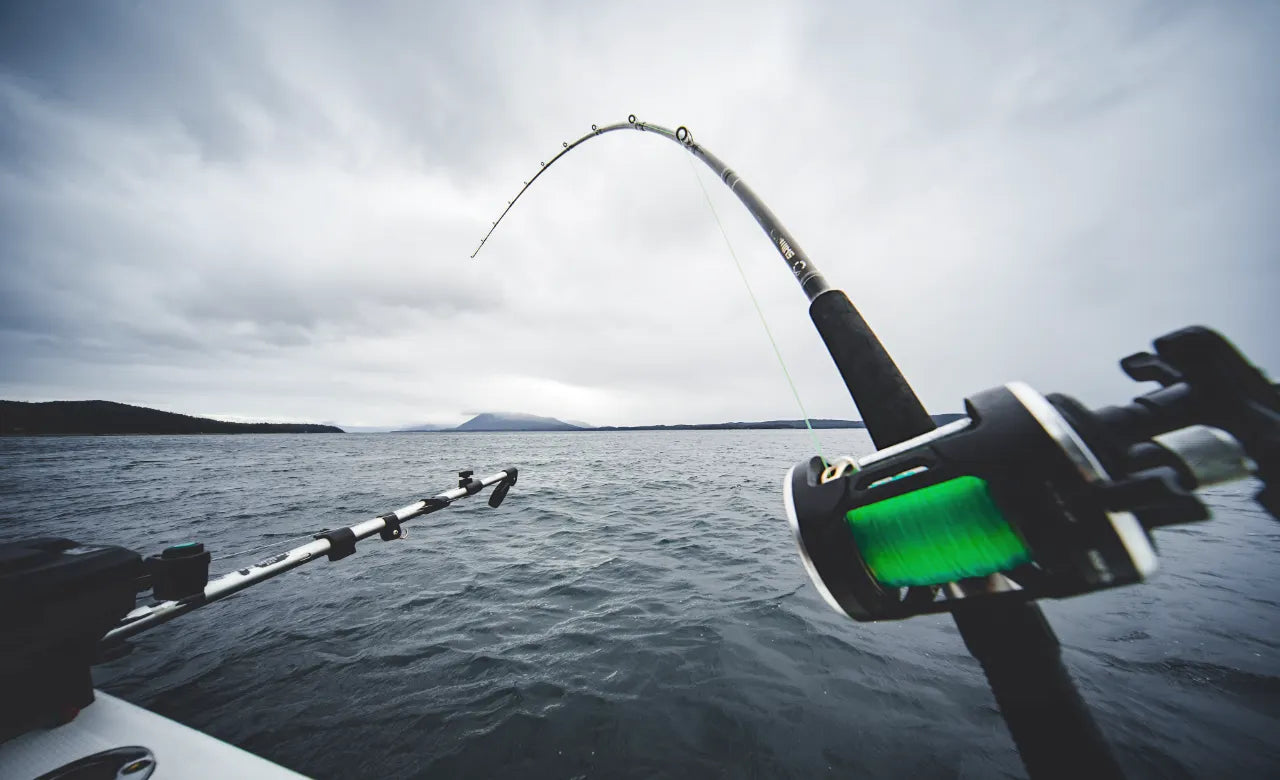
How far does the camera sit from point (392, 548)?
802 centimetres

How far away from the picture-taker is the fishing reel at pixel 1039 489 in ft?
2.23

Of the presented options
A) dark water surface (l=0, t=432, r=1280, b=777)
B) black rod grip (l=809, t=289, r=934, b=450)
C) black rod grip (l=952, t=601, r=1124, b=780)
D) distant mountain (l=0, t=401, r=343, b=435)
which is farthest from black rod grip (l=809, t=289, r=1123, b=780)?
distant mountain (l=0, t=401, r=343, b=435)

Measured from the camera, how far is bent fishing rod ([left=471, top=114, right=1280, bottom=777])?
0.69 meters

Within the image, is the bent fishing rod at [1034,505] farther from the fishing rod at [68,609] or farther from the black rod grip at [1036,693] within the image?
the fishing rod at [68,609]

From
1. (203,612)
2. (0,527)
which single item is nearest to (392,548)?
(203,612)

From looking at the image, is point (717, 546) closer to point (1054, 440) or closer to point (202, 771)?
point (202, 771)

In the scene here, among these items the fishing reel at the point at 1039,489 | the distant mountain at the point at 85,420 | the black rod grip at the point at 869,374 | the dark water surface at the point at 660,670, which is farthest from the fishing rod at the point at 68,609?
the distant mountain at the point at 85,420

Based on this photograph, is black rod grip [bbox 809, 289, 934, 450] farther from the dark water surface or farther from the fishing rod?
the fishing rod

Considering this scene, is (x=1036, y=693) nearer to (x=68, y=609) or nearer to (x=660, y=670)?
(x=660, y=670)

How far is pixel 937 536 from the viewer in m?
1.00

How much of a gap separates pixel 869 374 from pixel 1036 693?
987 mm

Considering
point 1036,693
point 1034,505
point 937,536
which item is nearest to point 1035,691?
point 1036,693

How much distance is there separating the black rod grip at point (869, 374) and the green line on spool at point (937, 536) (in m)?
0.44

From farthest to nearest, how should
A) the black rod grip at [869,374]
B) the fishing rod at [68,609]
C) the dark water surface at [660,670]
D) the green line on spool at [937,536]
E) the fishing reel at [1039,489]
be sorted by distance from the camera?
the dark water surface at [660,670] < the fishing rod at [68,609] < the black rod grip at [869,374] < the green line on spool at [937,536] < the fishing reel at [1039,489]
